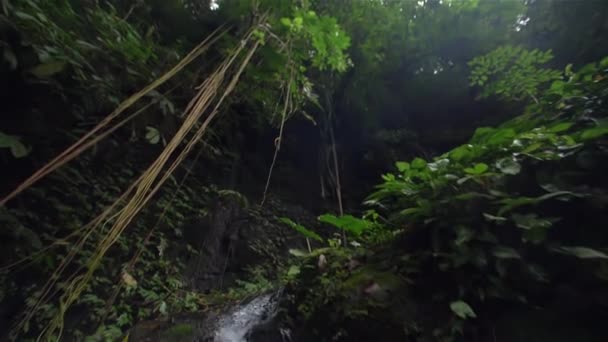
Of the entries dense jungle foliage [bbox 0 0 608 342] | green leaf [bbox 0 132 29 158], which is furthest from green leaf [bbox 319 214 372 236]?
green leaf [bbox 0 132 29 158]

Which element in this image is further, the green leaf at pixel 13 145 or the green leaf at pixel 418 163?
the green leaf at pixel 418 163

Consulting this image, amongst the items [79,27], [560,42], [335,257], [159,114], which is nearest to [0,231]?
[79,27]

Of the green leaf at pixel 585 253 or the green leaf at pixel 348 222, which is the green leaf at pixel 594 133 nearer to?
the green leaf at pixel 585 253

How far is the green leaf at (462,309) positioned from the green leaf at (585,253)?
510 mm

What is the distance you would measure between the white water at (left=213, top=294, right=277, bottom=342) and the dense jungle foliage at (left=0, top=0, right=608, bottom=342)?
0.22 feet

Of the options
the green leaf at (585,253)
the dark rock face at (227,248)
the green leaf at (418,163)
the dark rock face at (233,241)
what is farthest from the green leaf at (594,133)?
the dark rock face at (233,241)

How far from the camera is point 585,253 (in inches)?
45.3

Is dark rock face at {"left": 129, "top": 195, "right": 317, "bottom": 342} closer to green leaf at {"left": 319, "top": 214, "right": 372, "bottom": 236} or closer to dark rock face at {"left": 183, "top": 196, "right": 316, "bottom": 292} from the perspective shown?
dark rock face at {"left": 183, "top": 196, "right": 316, "bottom": 292}

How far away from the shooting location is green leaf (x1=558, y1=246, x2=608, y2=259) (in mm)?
1131

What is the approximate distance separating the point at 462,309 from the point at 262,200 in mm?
1513

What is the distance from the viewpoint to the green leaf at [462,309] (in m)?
1.27

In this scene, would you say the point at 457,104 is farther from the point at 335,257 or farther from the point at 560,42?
the point at 335,257

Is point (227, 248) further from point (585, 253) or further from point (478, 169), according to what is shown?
point (585, 253)

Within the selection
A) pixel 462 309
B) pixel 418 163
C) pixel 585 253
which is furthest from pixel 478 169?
pixel 462 309
